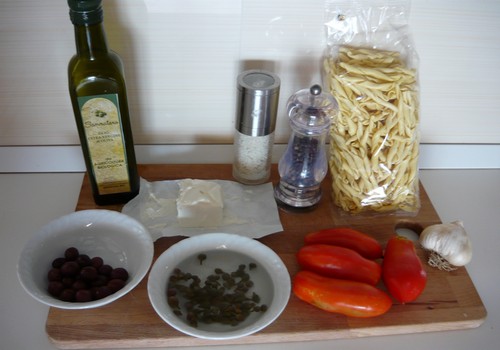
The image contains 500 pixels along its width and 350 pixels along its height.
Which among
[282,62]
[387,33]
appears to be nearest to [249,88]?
[282,62]

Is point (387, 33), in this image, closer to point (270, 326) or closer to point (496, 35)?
point (496, 35)

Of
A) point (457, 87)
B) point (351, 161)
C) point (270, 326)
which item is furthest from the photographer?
point (457, 87)

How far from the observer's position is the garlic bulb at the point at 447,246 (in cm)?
68

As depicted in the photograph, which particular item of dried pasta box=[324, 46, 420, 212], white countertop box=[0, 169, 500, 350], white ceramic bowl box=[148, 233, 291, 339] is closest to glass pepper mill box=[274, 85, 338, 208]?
dried pasta box=[324, 46, 420, 212]

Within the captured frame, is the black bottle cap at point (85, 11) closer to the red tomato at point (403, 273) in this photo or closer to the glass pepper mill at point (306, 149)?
the glass pepper mill at point (306, 149)

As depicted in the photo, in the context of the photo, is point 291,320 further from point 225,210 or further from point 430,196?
point 430,196

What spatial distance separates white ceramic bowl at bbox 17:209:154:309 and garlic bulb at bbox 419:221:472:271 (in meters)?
0.44

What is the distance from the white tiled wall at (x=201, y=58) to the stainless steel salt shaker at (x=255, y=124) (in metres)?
0.08

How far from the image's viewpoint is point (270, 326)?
596 mm

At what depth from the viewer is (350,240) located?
0.68 meters

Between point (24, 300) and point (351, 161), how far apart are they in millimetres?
544

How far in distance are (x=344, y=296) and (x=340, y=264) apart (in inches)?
2.1

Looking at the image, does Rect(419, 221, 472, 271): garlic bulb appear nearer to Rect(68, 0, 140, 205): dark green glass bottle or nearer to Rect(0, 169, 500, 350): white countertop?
Rect(0, 169, 500, 350): white countertop

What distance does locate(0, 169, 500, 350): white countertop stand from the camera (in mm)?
609
